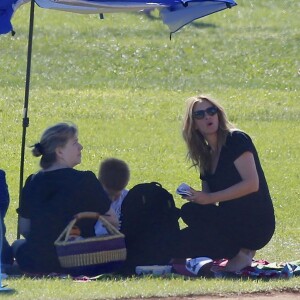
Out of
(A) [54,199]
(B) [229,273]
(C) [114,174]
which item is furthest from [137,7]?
(B) [229,273]

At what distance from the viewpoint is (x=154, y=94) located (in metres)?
20.9

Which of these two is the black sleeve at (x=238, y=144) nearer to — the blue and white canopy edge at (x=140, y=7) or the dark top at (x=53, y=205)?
the dark top at (x=53, y=205)

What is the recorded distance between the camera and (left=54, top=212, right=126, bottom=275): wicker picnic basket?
7082mm

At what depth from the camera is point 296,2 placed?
3406cm

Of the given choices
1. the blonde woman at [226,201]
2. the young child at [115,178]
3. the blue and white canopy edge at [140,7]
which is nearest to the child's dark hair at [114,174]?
the young child at [115,178]

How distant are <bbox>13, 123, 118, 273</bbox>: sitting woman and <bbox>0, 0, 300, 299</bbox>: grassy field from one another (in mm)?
357

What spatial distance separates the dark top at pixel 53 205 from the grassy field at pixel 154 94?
0.35 metres

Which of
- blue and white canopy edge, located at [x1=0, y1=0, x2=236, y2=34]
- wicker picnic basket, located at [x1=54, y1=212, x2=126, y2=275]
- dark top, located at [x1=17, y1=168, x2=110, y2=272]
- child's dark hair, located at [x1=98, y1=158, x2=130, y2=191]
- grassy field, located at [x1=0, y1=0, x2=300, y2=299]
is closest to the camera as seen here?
wicker picnic basket, located at [x1=54, y1=212, x2=126, y2=275]

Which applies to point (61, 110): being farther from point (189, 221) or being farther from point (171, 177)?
point (189, 221)

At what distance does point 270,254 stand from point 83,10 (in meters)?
2.51

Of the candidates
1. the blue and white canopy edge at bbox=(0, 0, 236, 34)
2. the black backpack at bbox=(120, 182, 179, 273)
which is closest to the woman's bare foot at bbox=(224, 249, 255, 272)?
the black backpack at bbox=(120, 182, 179, 273)

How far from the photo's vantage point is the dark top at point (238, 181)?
7547 millimetres

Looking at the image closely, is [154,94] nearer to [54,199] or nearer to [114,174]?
[114,174]

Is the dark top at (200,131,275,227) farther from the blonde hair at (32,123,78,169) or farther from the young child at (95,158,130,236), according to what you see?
the blonde hair at (32,123,78,169)
